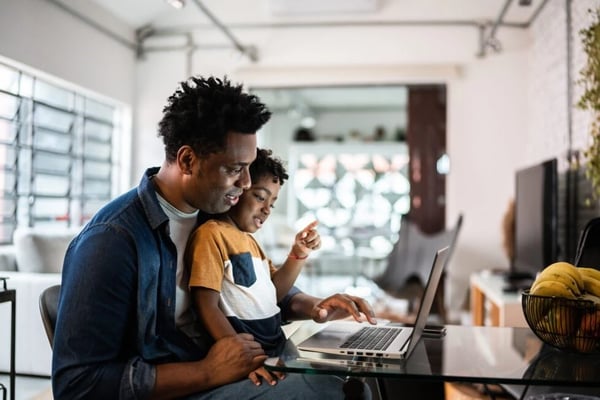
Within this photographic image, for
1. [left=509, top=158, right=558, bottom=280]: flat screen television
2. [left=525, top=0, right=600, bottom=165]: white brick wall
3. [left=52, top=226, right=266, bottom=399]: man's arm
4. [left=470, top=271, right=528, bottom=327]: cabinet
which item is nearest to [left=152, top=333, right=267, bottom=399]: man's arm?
[left=52, top=226, right=266, bottom=399]: man's arm

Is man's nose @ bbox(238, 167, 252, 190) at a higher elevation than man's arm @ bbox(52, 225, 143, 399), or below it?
higher

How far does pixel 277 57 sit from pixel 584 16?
8.89ft

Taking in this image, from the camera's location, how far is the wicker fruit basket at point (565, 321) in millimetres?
1241

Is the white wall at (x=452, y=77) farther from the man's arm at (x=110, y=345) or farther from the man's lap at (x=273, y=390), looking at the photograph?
the man's lap at (x=273, y=390)

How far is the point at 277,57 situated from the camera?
5.44m

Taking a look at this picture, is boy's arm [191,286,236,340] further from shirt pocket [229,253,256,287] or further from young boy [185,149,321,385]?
shirt pocket [229,253,256,287]

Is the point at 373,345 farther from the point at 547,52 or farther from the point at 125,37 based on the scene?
the point at 125,37

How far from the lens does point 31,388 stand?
283 cm

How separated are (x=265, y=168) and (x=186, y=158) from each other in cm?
30

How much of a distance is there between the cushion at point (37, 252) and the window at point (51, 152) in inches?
17.4

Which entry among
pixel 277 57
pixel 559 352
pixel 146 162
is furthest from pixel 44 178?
pixel 559 352

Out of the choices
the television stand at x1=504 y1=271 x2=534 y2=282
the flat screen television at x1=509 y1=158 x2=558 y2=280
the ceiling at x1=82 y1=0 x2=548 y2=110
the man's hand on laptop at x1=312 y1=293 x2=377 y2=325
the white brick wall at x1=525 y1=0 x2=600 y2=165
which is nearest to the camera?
the man's hand on laptop at x1=312 y1=293 x2=377 y2=325

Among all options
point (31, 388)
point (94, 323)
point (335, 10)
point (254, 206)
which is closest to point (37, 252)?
point (31, 388)

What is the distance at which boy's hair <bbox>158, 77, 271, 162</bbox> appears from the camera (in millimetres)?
1400
